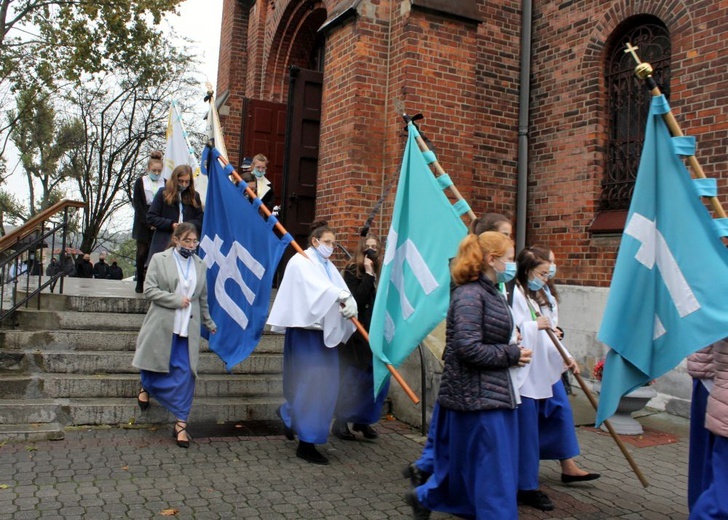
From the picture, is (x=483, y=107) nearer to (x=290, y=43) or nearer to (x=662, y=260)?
(x=290, y=43)

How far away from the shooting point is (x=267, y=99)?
521 inches

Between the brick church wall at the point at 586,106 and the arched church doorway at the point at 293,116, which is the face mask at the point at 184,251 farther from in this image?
the brick church wall at the point at 586,106

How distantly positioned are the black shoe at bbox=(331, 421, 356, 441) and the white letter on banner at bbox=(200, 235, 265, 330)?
4.10 feet

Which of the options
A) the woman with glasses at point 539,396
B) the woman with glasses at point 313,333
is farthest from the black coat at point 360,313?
the woman with glasses at point 539,396

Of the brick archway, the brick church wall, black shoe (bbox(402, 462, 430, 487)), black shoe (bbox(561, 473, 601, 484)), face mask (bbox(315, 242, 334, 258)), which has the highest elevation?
the brick archway

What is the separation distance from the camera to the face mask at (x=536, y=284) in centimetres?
484

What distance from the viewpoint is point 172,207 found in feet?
24.8

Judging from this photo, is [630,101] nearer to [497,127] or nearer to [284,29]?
[497,127]

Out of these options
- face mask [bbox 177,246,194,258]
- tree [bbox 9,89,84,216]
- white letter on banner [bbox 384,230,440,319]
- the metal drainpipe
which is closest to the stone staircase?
face mask [bbox 177,246,194,258]

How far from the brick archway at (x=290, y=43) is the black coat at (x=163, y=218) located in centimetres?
573

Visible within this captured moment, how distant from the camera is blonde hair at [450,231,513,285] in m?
3.80

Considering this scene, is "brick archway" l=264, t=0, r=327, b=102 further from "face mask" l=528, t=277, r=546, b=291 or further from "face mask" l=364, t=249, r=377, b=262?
"face mask" l=528, t=277, r=546, b=291

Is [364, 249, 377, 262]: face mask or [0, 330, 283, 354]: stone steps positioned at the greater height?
[364, 249, 377, 262]: face mask

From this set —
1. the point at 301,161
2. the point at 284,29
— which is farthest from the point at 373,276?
the point at 284,29
